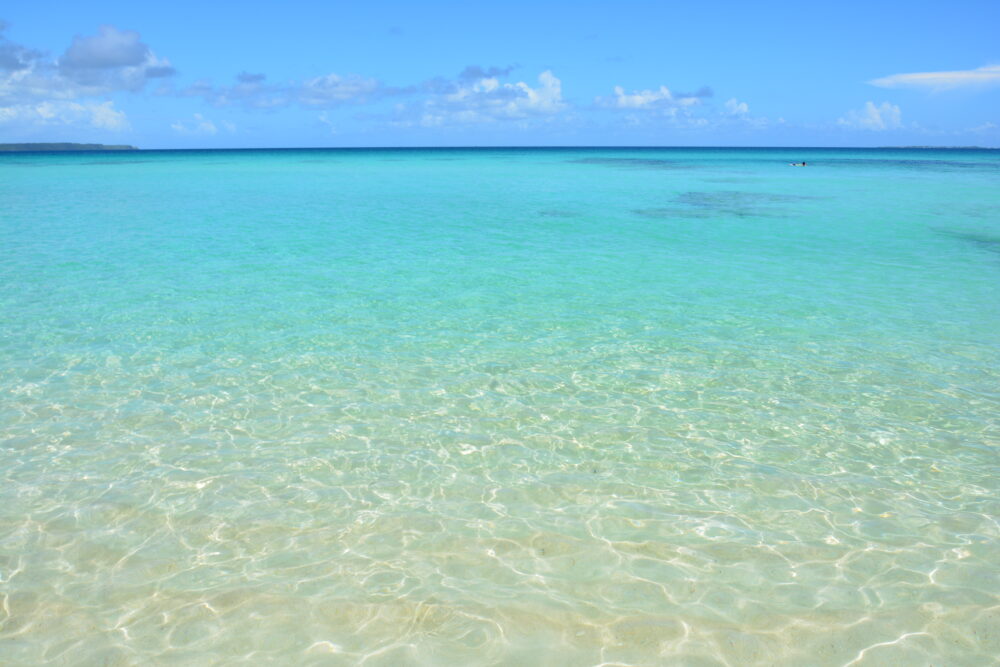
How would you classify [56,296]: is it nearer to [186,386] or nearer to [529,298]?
[186,386]

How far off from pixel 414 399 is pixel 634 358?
115 inches

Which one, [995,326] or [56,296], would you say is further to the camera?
[56,296]

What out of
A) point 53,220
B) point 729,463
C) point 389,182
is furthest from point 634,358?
Answer: point 389,182

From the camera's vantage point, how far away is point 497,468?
19.9 feet

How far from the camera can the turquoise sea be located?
4219 mm

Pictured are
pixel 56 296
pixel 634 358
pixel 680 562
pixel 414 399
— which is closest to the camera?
pixel 680 562

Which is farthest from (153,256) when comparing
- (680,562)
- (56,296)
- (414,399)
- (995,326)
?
(995,326)

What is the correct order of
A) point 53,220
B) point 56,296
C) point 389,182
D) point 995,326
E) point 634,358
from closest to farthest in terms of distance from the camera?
point 634,358, point 995,326, point 56,296, point 53,220, point 389,182

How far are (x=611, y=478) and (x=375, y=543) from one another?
2.04m

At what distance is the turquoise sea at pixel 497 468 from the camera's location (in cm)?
422

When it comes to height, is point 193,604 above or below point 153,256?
below

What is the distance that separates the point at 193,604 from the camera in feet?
14.3

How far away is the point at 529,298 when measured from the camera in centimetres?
1188

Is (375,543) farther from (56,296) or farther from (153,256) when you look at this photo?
(153,256)
